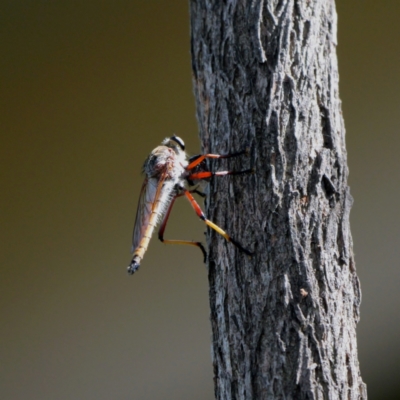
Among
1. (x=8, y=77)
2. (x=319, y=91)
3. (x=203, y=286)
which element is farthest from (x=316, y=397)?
(x=8, y=77)

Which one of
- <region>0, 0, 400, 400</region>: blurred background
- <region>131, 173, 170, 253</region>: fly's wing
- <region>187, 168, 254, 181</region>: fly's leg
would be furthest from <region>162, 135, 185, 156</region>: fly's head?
<region>0, 0, 400, 400</region>: blurred background

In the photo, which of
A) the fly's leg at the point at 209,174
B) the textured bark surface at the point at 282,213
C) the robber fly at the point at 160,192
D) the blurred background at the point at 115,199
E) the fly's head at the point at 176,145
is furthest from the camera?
the blurred background at the point at 115,199

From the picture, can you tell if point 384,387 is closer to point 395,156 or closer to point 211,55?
point 395,156

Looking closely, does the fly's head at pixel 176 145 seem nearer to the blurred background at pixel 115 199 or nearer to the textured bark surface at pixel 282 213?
the textured bark surface at pixel 282 213

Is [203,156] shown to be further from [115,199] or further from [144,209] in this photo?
[115,199]

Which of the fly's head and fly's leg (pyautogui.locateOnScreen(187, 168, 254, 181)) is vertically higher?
the fly's head

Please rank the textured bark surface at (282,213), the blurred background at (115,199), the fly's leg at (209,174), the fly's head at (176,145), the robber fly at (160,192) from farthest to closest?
the blurred background at (115,199), the fly's head at (176,145), the robber fly at (160,192), the fly's leg at (209,174), the textured bark surface at (282,213)

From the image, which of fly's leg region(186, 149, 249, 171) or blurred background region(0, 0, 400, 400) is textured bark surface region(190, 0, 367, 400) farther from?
blurred background region(0, 0, 400, 400)

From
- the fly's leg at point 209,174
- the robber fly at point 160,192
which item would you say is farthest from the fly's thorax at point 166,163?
the fly's leg at point 209,174
